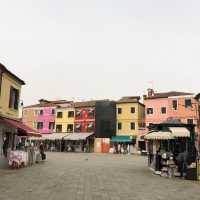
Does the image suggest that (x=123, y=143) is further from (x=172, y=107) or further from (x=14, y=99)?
(x=14, y=99)

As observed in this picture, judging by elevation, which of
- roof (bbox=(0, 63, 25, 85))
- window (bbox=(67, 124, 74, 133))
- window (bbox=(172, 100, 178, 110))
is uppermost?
window (bbox=(172, 100, 178, 110))

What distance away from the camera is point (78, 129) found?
56781 millimetres

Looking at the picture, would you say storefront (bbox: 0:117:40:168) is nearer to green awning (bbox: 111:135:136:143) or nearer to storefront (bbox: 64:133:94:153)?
green awning (bbox: 111:135:136:143)

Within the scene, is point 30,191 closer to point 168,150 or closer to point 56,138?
point 168,150

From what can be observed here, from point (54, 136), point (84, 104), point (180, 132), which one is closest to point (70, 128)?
point (54, 136)

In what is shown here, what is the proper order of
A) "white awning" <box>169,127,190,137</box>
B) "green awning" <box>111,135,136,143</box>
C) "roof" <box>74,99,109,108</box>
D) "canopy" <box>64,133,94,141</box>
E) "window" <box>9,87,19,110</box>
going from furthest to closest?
1. "roof" <box>74,99,109,108</box>
2. "canopy" <box>64,133,94,141</box>
3. "green awning" <box>111,135,136,143</box>
4. "window" <box>9,87,19,110</box>
5. "white awning" <box>169,127,190,137</box>

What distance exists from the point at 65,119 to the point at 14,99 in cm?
3691

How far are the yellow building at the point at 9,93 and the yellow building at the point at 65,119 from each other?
117 feet

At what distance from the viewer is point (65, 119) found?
5884 cm

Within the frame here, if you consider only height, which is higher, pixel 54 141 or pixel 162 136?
pixel 162 136

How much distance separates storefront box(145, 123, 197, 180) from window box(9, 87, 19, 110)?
10178 mm

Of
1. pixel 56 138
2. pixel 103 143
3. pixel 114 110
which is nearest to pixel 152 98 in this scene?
pixel 114 110

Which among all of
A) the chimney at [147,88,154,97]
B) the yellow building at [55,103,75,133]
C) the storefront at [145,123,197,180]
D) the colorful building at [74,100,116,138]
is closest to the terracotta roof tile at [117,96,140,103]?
the colorful building at [74,100,116,138]

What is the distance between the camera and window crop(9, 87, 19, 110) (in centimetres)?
2125
